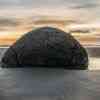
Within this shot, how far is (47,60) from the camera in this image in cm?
111

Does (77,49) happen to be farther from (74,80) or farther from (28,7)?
(28,7)

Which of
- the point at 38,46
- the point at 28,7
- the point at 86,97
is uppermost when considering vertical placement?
the point at 28,7

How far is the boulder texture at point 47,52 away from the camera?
110 centimetres

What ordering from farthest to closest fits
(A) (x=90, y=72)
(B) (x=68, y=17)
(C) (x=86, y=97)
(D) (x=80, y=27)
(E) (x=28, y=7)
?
(E) (x=28, y=7)
(B) (x=68, y=17)
(D) (x=80, y=27)
(A) (x=90, y=72)
(C) (x=86, y=97)

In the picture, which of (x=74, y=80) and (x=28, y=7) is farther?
(x=28, y=7)

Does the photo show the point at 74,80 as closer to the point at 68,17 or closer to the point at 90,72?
the point at 90,72

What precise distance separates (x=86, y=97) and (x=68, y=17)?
5.49m

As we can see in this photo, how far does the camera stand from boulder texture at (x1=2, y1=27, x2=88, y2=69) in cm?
110

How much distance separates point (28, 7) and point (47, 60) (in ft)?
18.8

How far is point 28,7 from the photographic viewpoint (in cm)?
678

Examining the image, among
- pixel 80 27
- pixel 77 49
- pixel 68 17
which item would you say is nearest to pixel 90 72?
pixel 77 49

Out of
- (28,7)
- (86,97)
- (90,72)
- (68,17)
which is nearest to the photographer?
(86,97)

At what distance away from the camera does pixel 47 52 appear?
1.10 meters

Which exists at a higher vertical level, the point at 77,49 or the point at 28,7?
the point at 28,7
